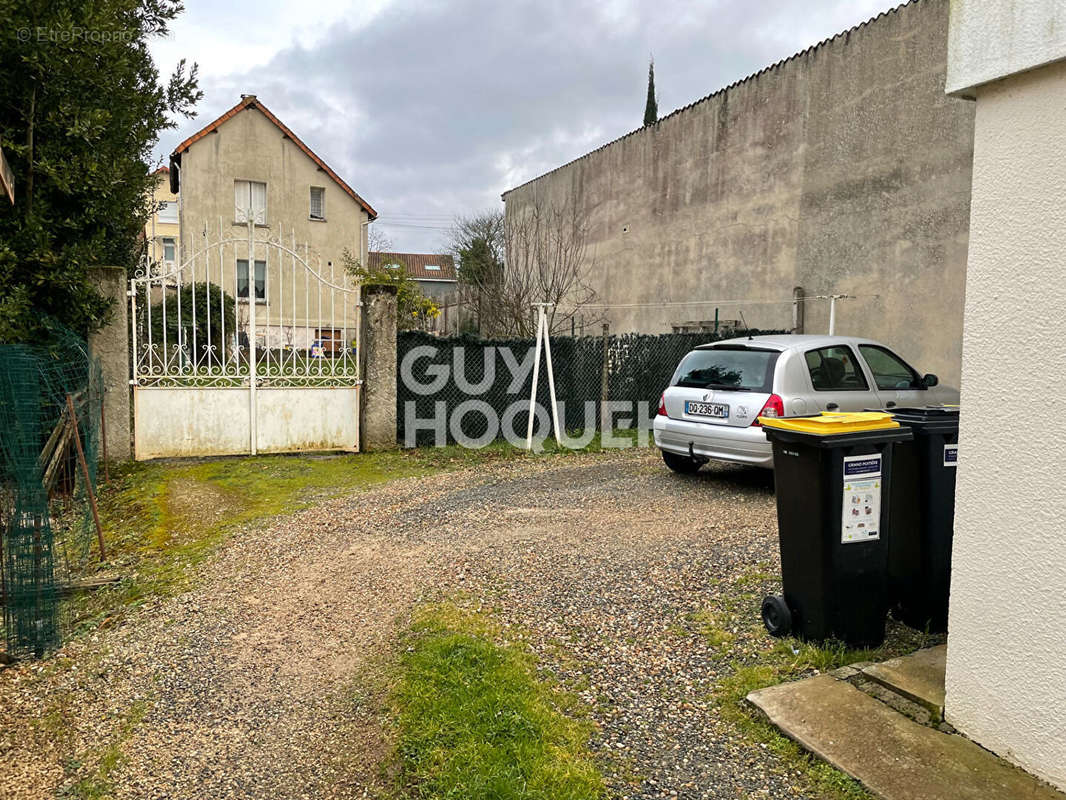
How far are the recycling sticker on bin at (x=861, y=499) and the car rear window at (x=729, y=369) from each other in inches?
138

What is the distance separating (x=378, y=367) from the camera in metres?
9.68

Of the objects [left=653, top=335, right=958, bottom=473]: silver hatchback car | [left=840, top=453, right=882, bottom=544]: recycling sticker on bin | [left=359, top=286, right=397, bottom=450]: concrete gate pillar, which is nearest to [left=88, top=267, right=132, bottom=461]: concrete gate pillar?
[left=359, top=286, right=397, bottom=450]: concrete gate pillar

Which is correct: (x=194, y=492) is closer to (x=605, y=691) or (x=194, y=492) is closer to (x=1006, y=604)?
(x=605, y=691)

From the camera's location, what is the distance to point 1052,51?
8.35 ft

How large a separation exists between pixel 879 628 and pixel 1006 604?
42.8 inches

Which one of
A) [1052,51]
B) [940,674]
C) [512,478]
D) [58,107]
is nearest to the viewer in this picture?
[1052,51]

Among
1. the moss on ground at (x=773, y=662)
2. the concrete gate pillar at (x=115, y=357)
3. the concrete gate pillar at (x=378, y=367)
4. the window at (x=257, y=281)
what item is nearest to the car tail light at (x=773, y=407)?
the moss on ground at (x=773, y=662)

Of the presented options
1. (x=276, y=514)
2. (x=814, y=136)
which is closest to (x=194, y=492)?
(x=276, y=514)

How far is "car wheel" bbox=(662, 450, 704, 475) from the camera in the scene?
27.8ft

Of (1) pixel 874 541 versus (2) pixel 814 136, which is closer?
(1) pixel 874 541

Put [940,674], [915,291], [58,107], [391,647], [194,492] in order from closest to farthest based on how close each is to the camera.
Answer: [940,674]
[391,647]
[58,107]
[194,492]
[915,291]

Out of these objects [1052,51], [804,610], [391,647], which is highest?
[1052,51]

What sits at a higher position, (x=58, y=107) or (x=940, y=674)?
(x=58, y=107)

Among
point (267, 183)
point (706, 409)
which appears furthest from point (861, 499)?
point (267, 183)
